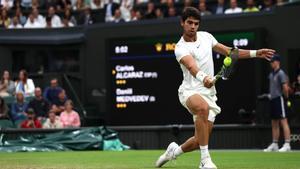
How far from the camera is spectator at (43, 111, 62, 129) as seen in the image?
20.7 meters

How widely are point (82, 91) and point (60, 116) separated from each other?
3.04 meters

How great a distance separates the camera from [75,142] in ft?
63.2

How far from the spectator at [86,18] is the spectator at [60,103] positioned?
10.3ft

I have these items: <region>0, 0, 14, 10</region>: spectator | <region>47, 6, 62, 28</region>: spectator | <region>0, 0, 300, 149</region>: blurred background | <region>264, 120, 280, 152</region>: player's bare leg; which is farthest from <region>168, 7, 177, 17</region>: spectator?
<region>0, 0, 14, 10</region>: spectator

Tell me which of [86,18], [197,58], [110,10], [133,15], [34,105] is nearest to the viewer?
[197,58]

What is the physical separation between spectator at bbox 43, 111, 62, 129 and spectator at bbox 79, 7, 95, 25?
454cm

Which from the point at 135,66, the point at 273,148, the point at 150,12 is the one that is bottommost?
the point at 273,148

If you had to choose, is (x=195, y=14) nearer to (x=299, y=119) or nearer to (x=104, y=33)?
(x=299, y=119)

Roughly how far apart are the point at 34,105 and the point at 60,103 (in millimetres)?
1020

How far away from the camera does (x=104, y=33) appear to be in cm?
2281

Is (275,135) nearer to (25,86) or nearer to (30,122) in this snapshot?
(30,122)

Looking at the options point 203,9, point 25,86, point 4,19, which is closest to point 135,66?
point 203,9

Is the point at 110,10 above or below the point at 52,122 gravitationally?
above

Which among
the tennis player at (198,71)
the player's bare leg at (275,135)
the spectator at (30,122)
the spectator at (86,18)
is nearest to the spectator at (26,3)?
the spectator at (86,18)
